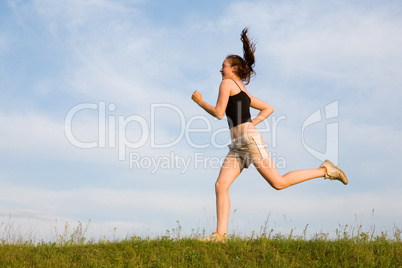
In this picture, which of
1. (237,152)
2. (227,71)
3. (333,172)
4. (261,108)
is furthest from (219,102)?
(333,172)

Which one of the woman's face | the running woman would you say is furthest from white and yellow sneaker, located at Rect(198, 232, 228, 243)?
the woman's face

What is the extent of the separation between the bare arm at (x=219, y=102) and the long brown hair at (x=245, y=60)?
1.97 feet

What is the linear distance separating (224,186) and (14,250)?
3992mm

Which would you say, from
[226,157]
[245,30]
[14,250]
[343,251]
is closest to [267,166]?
[226,157]

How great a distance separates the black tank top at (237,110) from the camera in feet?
26.0

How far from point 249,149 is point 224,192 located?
0.90 metres

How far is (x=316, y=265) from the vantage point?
724 centimetres

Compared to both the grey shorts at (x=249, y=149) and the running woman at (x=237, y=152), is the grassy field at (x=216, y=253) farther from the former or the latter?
the grey shorts at (x=249, y=149)

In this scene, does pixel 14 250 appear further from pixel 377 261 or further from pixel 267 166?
pixel 377 261

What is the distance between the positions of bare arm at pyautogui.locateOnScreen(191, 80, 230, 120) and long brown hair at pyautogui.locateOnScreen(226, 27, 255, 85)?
0.60m

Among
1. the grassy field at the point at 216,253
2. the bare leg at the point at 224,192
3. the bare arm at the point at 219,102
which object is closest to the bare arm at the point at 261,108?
the bare arm at the point at 219,102

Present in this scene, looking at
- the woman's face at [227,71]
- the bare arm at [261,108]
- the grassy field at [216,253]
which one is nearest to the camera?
the grassy field at [216,253]

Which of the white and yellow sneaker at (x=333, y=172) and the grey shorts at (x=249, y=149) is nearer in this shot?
the grey shorts at (x=249, y=149)

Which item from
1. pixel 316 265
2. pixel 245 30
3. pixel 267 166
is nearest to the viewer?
pixel 316 265
